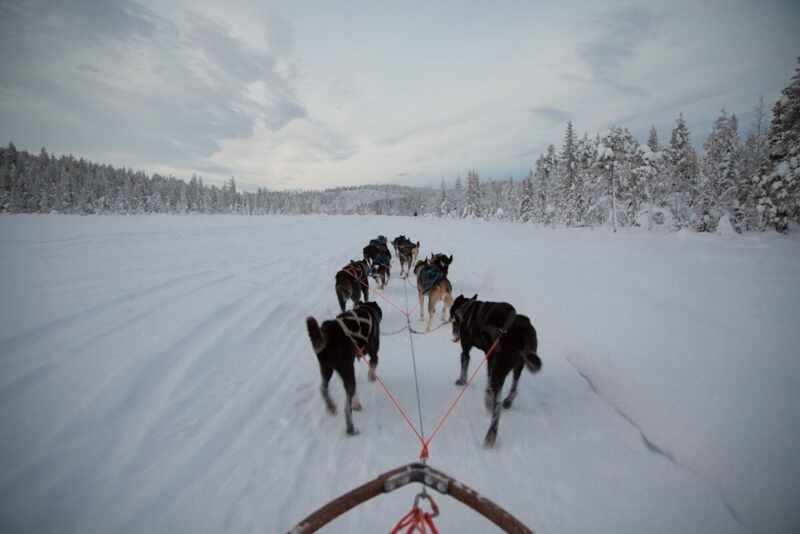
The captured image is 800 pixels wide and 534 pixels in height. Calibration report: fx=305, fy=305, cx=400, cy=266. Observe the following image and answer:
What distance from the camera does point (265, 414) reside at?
154 inches

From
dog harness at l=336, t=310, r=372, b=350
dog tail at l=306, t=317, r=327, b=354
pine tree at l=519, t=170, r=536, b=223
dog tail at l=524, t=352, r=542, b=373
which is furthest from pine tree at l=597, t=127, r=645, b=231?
dog tail at l=306, t=317, r=327, b=354

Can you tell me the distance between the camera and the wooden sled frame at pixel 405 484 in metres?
1.79

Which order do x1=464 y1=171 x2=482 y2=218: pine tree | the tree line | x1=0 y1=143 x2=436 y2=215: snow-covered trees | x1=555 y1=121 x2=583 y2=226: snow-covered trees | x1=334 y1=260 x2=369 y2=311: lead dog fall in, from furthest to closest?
x1=464 y1=171 x2=482 y2=218: pine tree
x1=0 y1=143 x2=436 y2=215: snow-covered trees
x1=555 y1=121 x2=583 y2=226: snow-covered trees
the tree line
x1=334 y1=260 x2=369 y2=311: lead dog

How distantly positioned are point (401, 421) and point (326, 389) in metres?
1.04

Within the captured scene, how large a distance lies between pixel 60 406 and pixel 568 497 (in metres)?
5.52

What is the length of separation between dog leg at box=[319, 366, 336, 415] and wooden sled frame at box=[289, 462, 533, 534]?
1706mm

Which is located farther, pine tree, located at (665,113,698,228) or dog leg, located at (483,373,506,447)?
pine tree, located at (665,113,698,228)

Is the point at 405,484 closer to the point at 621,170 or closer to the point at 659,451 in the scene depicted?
the point at 659,451

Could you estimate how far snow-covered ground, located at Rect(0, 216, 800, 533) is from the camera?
2639 millimetres

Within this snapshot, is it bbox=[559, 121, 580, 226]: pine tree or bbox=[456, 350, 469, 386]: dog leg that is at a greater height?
bbox=[559, 121, 580, 226]: pine tree

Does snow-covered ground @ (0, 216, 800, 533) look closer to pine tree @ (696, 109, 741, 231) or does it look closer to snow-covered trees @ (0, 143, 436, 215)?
pine tree @ (696, 109, 741, 231)

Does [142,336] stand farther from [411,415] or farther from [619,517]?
[619,517]

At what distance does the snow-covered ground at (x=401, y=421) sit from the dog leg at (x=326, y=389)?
0.13 metres

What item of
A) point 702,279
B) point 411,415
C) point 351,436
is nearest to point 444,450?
point 411,415
